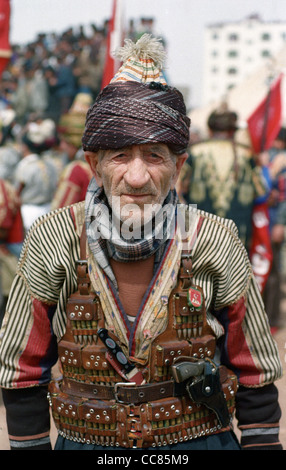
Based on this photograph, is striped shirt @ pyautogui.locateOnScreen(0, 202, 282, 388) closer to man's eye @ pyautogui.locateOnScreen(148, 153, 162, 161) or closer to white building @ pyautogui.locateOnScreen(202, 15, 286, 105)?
man's eye @ pyautogui.locateOnScreen(148, 153, 162, 161)

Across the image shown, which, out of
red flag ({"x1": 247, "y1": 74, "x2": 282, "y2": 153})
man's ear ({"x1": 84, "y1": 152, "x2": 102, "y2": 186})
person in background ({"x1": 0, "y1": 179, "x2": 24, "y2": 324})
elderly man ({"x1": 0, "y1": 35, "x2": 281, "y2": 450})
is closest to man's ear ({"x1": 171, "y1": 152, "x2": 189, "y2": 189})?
elderly man ({"x1": 0, "y1": 35, "x2": 281, "y2": 450})

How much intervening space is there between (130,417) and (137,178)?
2.42 ft

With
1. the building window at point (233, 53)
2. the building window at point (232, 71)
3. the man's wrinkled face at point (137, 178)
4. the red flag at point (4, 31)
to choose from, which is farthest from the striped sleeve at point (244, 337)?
the building window at point (232, 71)

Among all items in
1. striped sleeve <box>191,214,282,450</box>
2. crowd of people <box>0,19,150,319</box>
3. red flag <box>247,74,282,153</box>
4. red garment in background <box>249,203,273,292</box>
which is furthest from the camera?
red flag <box>247,74,282,153</box>

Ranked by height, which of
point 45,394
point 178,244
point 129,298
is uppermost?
point 178,244

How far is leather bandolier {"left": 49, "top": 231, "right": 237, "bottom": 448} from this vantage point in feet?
→ 6.47

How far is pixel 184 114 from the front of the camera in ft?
6.70

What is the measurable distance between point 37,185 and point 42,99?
28.9ft

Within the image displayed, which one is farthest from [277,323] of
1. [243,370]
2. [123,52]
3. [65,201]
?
[123,52]

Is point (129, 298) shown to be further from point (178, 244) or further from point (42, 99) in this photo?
point (42, 99)

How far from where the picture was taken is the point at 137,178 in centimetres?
188

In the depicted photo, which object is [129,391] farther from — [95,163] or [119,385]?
[95,163]

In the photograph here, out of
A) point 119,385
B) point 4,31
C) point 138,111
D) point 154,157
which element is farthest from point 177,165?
Result: point 4,31

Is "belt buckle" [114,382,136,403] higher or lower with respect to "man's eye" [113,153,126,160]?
lower
